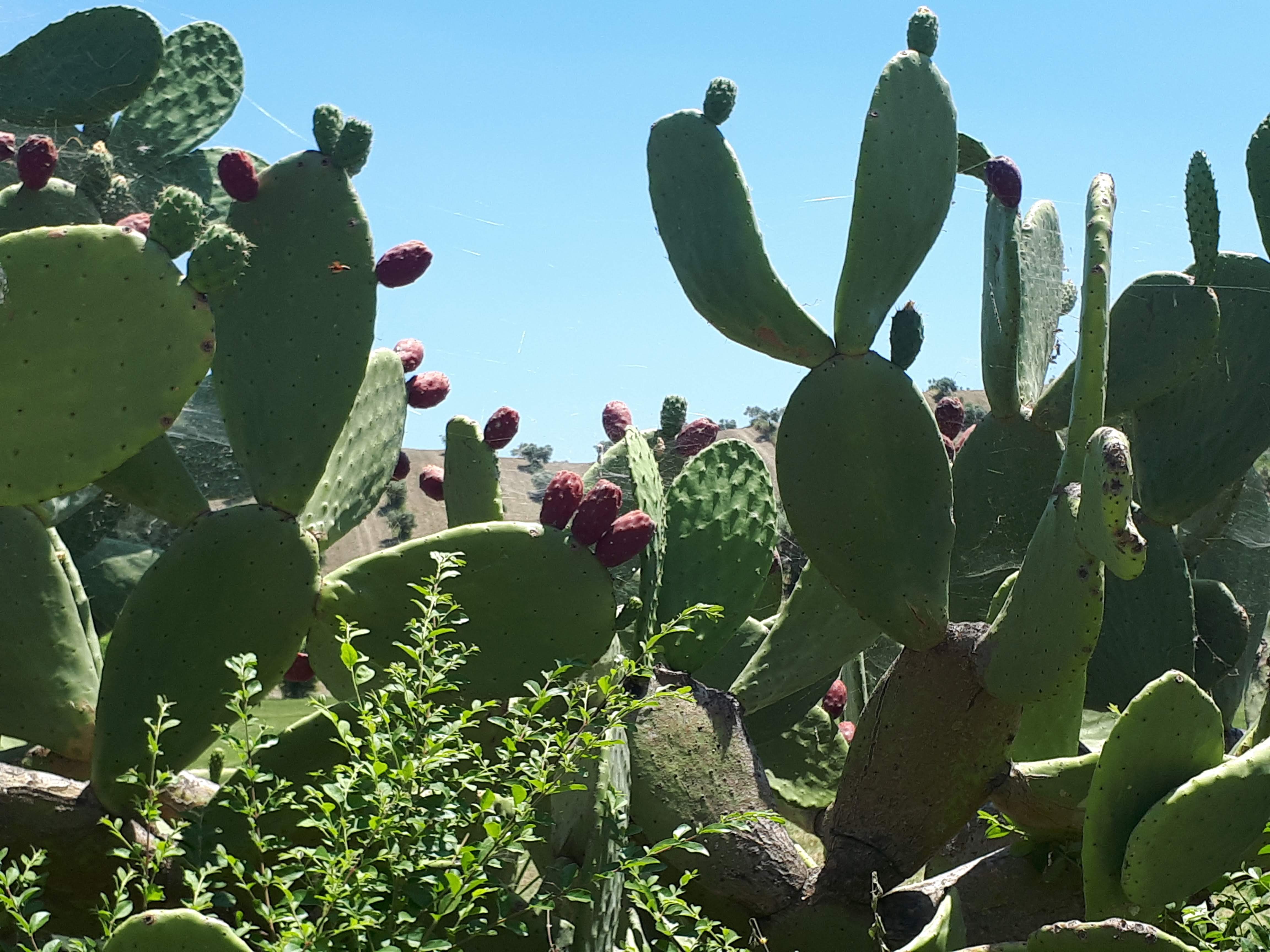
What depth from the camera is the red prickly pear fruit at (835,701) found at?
142 inches

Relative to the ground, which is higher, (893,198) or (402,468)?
(893,198)

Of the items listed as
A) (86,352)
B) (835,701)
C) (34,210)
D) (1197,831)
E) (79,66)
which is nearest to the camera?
(1197,831)

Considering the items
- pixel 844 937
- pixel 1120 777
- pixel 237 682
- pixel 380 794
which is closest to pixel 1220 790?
pixel 1120 777

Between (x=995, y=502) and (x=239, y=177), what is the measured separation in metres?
2.01

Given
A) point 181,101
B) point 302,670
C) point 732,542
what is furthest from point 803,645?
point 181,101

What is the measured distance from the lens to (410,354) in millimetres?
2957

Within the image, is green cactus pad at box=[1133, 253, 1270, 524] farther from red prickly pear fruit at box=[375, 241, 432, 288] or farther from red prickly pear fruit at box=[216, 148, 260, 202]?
red prickly pear fruit at box=[216, 148, 260, 202]

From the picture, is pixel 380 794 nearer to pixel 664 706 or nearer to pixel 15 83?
pixel 664 706

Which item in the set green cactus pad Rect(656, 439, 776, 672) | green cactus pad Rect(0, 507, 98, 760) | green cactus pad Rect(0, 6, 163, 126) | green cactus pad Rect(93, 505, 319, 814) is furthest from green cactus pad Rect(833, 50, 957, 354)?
green cactus pad Rect(0, 6, 163, 126)

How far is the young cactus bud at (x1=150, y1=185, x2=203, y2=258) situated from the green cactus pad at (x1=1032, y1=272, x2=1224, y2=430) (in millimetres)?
2106

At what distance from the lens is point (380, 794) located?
1479mm

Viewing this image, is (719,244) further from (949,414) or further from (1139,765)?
(1139,765)

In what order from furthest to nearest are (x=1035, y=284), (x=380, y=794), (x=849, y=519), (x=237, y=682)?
(x=1035, y=284)
(x=849, y=519)
(x=237, y=682)
(x=380, y=794)

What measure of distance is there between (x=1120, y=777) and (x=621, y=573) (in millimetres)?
1698
